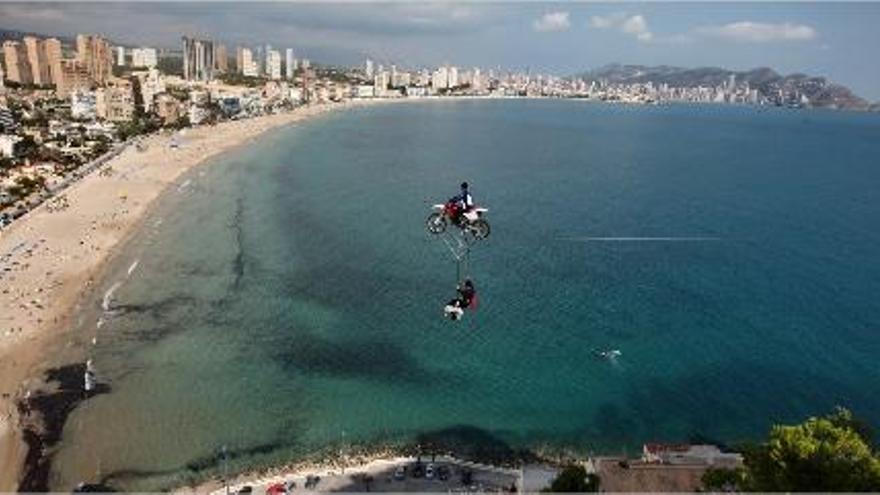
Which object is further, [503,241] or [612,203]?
[612,203]

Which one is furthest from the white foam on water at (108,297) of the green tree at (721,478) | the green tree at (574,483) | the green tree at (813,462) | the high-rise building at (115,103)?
the high-rise building at (115,103)

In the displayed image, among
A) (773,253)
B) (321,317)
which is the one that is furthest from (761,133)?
(321,317)

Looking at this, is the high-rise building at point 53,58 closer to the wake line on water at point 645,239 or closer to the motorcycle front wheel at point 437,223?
the wake line on water at point 645,239

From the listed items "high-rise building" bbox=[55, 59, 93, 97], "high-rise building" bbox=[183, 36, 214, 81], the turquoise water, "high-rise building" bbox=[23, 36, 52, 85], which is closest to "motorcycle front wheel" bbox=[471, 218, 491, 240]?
the turquoise water

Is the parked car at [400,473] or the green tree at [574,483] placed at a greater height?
the green tree at [574,483]

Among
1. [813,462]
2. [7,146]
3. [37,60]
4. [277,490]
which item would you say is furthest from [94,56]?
[813,462]

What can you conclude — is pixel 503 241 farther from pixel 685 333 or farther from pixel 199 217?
pixel 199 217
